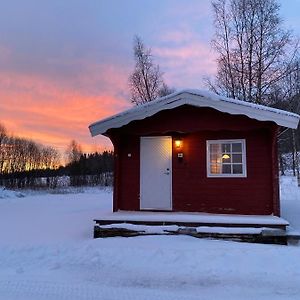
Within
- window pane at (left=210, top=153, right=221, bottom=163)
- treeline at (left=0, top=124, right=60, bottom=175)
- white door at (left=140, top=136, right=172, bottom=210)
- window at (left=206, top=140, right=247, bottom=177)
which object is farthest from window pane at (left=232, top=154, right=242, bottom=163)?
treeline at (left=0, top=124, right=60, bottom=175)

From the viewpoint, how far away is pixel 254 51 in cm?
2003

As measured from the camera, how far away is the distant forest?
4306 centimetres

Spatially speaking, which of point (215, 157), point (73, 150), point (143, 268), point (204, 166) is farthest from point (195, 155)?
point (73, 150)

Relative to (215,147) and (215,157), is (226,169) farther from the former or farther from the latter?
(215,147)

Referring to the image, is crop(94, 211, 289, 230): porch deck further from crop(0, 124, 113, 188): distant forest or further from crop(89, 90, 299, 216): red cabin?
crop(0, 124, 113, 188): distant forest

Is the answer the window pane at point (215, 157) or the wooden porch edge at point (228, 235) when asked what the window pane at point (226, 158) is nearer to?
the window pane at point (215, 157)

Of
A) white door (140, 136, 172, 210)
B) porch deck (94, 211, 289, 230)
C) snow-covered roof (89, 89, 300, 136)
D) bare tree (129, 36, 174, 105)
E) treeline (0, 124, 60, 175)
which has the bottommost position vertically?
porch deck (94, 211, 289, 230)

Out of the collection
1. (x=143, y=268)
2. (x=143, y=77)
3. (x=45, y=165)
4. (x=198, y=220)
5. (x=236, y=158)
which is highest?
(x=143, y=77)

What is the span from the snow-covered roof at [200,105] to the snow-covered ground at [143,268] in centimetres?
275

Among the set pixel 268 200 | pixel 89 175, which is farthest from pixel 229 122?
pixel 89 175

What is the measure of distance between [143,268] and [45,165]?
65709mm

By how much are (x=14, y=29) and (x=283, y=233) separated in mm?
12150

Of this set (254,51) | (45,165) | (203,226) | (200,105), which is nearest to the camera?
(203,226)

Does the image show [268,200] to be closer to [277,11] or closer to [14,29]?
[14,29]
